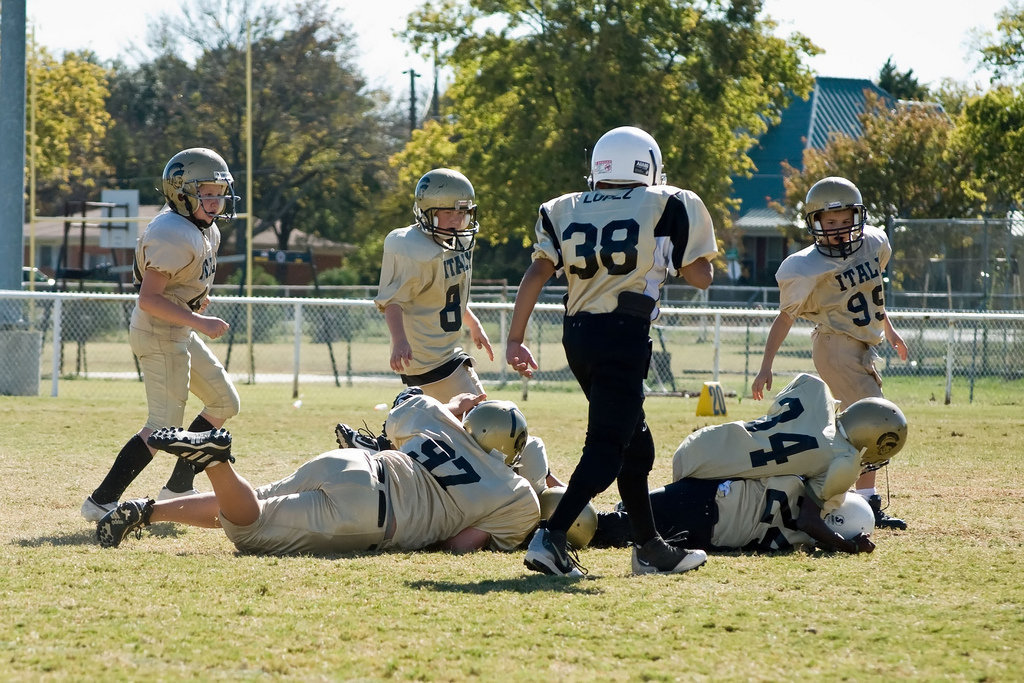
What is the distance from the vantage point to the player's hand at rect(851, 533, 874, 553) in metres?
5.39

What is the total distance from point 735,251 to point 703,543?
40089 millimetres

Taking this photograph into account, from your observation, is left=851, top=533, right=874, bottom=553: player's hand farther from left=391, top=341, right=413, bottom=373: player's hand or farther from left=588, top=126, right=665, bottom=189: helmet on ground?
left=391, top=341, right=413, bottom=373: player's hand

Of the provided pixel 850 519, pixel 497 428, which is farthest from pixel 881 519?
pixel 497 428

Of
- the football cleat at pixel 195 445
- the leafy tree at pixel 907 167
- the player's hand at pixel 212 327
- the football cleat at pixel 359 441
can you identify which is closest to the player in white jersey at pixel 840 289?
the football cleat at pixel 359 441

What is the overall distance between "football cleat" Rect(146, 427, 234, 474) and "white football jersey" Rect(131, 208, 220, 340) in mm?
1499

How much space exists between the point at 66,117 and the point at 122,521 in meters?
36.4

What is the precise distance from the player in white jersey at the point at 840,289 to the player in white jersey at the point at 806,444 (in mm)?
944

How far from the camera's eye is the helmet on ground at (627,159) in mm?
5004

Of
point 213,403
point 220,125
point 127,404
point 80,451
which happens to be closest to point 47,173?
point 220,125

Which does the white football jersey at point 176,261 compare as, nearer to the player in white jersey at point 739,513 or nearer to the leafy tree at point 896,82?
the player in white jersey at point 739,513

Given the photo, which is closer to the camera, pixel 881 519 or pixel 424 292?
pixel 881 519

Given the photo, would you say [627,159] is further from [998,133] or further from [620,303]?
[998,133]

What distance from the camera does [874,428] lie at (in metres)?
5.60

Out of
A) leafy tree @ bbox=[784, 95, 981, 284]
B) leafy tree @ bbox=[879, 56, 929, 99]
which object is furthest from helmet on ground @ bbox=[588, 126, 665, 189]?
leafy tree @ bbox=[879, 56, 929, 99]
